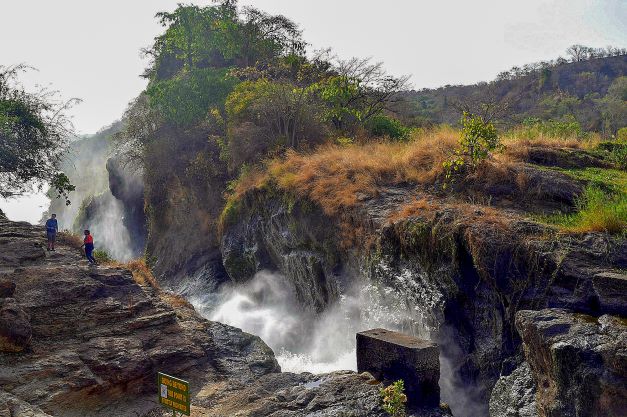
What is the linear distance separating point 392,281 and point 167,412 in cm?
567

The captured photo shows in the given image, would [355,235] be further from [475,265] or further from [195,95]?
[195,95]

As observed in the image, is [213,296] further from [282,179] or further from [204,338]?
[204,338]

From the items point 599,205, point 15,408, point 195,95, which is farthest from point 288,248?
point 195,95

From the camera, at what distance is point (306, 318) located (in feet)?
55.7

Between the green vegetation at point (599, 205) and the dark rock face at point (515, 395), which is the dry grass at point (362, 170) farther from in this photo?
the dark rock face at point (515, 395)

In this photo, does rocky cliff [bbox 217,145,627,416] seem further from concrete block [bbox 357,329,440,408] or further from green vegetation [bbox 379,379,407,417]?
green vegetation [bbox 379,379,407,417]

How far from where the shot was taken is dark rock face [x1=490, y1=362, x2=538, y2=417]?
836 centimetres

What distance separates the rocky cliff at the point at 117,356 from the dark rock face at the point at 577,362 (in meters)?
1.78

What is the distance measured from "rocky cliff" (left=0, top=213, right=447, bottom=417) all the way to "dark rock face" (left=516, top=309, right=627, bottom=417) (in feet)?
5.85

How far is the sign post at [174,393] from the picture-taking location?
770cm

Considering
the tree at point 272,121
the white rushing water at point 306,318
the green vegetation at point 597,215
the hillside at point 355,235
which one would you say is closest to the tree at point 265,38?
the hillside at point 355,235

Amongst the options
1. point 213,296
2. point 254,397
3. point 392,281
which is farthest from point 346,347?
point 213,296

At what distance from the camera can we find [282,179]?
1814 centimetres

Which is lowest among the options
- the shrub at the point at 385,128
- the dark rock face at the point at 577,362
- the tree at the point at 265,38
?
the dark rock face at the point at 577,362
